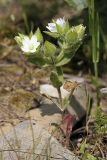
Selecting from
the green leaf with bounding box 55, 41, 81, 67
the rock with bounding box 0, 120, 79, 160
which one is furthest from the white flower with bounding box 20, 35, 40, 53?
the rock with bounding box 0, 120, 79, 160

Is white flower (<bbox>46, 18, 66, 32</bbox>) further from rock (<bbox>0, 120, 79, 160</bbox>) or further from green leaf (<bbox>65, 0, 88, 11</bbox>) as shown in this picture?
rock (<bbox>0, 120, 79, 160</bbox>)

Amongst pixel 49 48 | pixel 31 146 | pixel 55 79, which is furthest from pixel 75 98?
pixel 31 146

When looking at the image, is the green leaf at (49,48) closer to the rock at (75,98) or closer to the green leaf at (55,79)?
the green leaf at (55,79)

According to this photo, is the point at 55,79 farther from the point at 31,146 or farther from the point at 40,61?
the point at 31,146

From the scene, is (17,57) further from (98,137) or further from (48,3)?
(98,137)

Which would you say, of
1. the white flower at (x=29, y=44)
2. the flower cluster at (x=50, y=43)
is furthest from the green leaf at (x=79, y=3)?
the white flower at (x=29, y=44)

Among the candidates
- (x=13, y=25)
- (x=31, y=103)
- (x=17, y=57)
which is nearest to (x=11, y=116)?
(x=31, y=103)

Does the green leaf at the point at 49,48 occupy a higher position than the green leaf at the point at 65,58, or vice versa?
the green leaf at the point at 49,48
